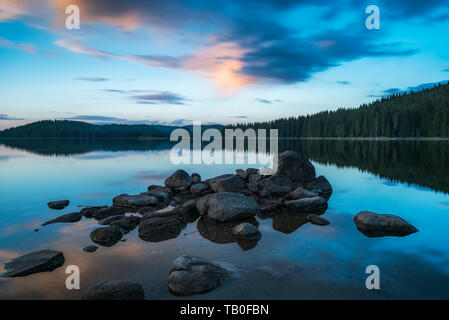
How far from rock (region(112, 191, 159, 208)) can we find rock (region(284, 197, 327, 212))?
668 centimetres

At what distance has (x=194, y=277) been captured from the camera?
6.35 m

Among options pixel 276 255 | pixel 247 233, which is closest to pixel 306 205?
pixel 247 233

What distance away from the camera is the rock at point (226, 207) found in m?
11.3

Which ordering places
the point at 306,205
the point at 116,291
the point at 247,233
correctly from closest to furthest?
1. the point at 116,291
2. the point at 247,233
3. the point at 306,205

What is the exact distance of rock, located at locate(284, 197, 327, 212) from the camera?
13234 millimetres

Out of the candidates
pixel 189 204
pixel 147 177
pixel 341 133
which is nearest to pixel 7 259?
pixel 189 204

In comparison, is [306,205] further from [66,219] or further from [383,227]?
[66,219]

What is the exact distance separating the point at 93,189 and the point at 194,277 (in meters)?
15.8

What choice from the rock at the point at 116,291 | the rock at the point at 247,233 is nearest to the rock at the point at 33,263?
the rock at the point at 116,291

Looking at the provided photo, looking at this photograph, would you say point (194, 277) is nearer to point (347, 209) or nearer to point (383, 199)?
point (347, 209)

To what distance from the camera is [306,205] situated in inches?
523

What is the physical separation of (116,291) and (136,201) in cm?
844

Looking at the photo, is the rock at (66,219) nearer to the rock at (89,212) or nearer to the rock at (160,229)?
the rock at (89,212)

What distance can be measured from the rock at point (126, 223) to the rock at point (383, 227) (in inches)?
337
